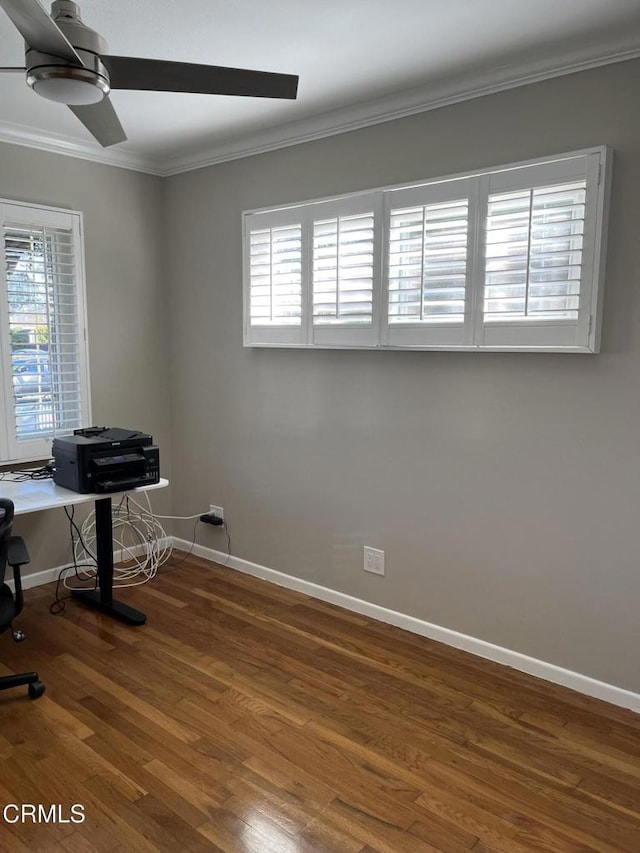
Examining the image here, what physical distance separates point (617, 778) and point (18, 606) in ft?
7.41

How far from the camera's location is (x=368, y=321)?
10.5ft

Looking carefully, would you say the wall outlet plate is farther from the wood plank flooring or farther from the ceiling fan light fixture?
the ceiling fan light fixture

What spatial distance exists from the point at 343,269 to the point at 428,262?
0.50m

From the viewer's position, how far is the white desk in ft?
10.1

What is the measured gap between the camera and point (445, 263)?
2.91m

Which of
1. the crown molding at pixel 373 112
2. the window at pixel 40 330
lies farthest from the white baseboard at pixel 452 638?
the crown molding at pixel 373 112

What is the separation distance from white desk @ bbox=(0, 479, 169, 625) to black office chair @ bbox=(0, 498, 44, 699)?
1.35ft

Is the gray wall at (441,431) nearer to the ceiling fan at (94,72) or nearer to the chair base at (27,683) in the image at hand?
the ceiling fan at (94,72)

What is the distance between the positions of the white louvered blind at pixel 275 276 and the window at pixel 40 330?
104 centimetres

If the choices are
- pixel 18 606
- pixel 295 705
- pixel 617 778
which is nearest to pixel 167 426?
pixel 18 606

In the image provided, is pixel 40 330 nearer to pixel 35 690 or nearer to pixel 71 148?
pixel 71 148

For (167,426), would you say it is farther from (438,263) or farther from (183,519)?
(438,263)

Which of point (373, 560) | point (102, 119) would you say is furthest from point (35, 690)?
point (102, 119)

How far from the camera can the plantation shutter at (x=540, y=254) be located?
99.3 inches
